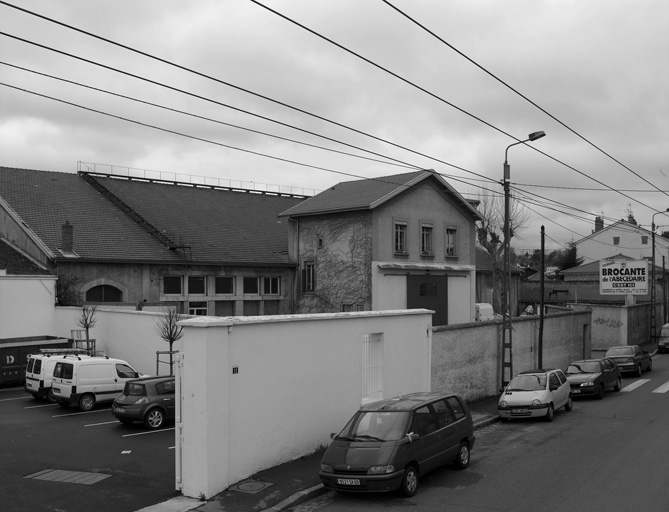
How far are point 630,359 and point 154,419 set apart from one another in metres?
25.9

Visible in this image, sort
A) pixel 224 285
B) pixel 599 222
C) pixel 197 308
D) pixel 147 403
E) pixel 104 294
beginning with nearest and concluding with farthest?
pixel 147 403
pixel 104 294
pixel 197 308
pixel 224 285
pixel 599 222

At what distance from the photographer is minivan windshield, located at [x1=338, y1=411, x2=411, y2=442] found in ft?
41.6

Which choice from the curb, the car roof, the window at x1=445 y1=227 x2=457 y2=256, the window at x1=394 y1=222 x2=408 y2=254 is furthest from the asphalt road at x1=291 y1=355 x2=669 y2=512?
the window at x1=445 y1=227 x2=457 y2=256

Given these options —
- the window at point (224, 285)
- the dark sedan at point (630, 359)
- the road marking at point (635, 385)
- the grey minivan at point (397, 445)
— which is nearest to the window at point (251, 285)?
the window at point (224, 285)

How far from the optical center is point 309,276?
132 feet

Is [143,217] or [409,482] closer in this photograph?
[409,482]

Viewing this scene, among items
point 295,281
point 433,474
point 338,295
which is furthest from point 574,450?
point 295,281

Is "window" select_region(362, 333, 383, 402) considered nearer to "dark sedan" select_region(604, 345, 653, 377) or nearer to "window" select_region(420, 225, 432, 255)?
"window" select_region(420, 225, 432, 255)

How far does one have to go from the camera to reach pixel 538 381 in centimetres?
2194

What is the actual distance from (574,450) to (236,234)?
97.7ft

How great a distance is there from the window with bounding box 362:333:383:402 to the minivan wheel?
4.74 metres

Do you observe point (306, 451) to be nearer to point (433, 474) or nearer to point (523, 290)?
point (433, 474)

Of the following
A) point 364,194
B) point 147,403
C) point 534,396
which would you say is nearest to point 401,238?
point 364,194

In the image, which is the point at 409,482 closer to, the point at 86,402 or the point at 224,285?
the point at 86,402
